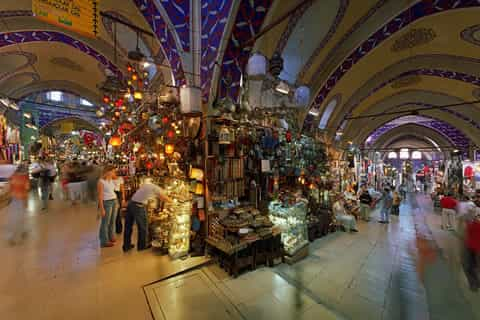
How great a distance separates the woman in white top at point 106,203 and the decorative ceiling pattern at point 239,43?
2640mm

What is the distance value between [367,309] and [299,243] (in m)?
1.45

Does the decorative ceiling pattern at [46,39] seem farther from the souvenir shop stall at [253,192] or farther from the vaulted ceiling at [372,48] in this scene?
the vaulted ceiling at [372,48]

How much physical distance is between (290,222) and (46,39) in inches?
346

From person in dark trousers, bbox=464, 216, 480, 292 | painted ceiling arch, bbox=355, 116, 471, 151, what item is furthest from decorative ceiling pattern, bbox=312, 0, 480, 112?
painted ceiling arch, bbox=355, 116, 471, 151

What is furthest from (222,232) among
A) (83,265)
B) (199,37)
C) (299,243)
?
(199,37)

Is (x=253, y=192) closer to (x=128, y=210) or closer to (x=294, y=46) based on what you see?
(x=128, y=210)

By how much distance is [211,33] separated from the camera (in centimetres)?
308

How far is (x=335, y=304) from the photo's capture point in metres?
2.58

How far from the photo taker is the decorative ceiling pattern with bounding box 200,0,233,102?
9.40 ft

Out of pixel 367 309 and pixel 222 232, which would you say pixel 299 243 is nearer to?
pixel 367 309

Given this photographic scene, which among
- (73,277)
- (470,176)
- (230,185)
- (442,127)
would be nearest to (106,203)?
(73,277)

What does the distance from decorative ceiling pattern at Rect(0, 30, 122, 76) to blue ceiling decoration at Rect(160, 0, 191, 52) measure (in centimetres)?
454

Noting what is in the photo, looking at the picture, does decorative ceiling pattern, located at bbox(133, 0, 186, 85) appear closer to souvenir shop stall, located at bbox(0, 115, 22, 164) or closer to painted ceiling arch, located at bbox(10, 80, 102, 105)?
painted ceiling arch, located at bbox(10, 80, 102, 105)

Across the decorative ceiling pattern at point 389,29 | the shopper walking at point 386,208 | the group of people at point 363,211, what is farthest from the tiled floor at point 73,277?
the shopper walking at point 386,208
